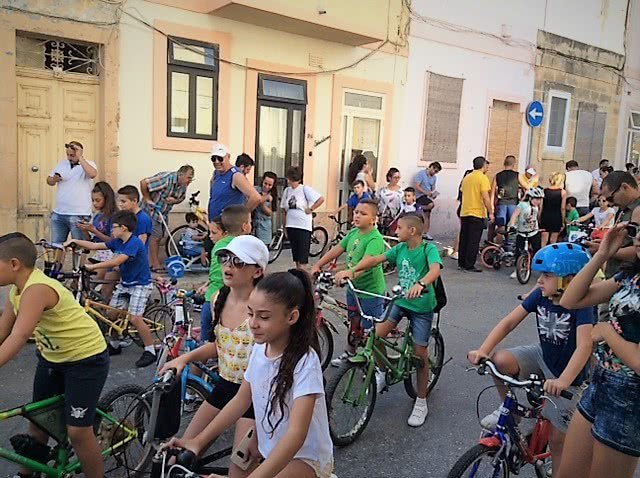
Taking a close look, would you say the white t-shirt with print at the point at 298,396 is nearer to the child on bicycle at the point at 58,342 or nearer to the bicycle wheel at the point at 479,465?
the bicycle wheel at the point at 479,465

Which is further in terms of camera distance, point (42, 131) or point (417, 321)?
point (42, 131)

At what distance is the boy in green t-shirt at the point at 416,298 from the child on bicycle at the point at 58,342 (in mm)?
2114

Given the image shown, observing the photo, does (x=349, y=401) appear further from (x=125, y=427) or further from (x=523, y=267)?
(x=523, y=267)

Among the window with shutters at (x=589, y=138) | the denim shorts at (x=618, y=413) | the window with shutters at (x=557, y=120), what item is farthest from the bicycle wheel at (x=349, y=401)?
the window with shutters at (x=589, y=138)

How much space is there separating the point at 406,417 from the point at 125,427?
7.30 ft

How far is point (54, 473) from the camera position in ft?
10.3

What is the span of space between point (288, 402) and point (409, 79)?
11.5 metres

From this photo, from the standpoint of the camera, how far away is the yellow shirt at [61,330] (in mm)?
3059

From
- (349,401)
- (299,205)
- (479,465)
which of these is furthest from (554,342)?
(299,205)

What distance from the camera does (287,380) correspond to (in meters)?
2.38

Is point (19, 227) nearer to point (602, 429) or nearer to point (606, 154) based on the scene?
point (602, 429)

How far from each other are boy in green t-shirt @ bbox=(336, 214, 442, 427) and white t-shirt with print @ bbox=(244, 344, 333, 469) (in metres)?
2.11

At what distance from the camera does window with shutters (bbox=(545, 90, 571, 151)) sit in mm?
16359

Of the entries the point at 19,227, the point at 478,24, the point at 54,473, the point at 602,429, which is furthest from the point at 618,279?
the point at 478,24
